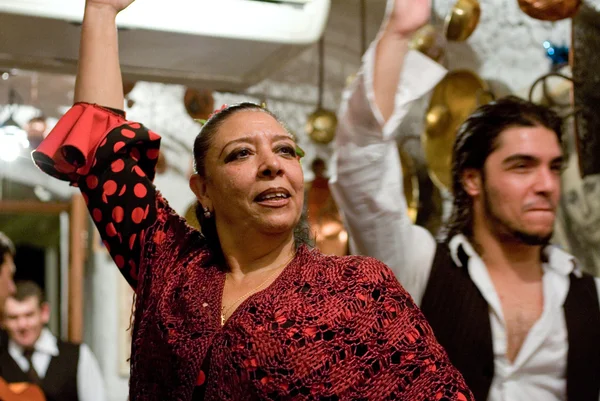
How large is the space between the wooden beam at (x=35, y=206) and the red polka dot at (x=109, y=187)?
2.53 metres

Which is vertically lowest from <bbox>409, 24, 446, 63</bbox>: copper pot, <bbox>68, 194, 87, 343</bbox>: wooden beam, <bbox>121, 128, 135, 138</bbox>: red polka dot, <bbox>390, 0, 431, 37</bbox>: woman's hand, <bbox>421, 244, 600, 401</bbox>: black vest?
<bbox>68, 194, 87, 343</bbox>: wooden beam

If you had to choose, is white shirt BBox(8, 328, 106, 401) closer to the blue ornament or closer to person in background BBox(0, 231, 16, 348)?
person in background BBox(0, 231, 16, 348)

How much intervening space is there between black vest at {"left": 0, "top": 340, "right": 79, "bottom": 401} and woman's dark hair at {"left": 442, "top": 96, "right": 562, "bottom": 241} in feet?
5.25

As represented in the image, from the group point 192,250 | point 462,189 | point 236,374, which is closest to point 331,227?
point 462,189

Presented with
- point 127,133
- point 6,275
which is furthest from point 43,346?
point 127,133

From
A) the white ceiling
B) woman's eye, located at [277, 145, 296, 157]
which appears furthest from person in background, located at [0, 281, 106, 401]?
woman's eye, located at [277, 145, 296, 157]

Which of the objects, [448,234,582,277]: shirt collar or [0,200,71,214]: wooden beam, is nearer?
[448,234,582,277]: shirt collar

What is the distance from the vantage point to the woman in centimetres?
106

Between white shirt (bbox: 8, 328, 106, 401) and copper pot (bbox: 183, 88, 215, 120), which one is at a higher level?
Answer: copper pot (bbox: 183, 88, 215, 120)

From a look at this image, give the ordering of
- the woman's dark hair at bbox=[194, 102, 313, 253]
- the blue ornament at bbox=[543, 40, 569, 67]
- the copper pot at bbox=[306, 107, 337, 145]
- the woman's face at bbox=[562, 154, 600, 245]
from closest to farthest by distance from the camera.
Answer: the woman's dark hair at bbox=[194, 102, 313, 253], the woman's face at bbox=[562, 154, 600, 245], the blue ornament at bbox=[543, 40, 569, 67], the copper pot at bbox=[306, 107, 337, 145]

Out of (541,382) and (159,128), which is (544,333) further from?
(159,128)

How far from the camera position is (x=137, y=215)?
1.31 metres

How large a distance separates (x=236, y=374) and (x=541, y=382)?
0.75 meters

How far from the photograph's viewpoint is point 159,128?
3.19 m
